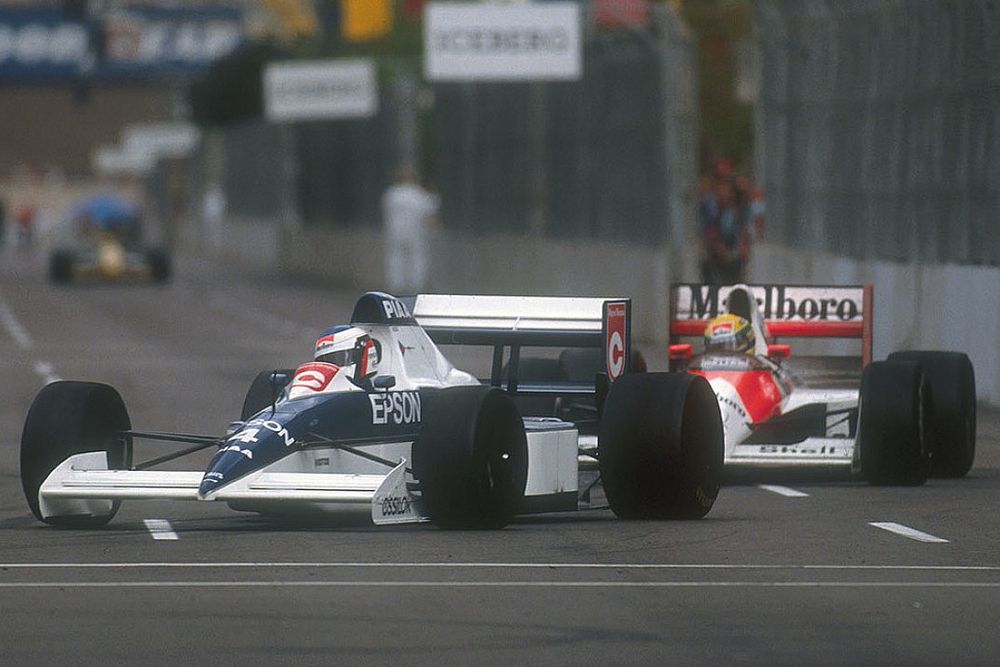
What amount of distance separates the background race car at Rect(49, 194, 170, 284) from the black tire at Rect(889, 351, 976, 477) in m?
37.4

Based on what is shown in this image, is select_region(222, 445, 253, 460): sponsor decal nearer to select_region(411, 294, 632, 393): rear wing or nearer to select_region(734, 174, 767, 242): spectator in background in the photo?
select_region(411, 294, 632, 393): rear wing

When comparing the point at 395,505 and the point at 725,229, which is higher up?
the point at 725,229

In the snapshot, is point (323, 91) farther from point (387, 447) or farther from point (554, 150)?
point (387, 447)

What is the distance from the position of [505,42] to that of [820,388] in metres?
23.2

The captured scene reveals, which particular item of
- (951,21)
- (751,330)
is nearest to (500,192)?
(951,21)

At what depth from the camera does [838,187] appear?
88.2 feet

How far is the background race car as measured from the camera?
5200 centimetres

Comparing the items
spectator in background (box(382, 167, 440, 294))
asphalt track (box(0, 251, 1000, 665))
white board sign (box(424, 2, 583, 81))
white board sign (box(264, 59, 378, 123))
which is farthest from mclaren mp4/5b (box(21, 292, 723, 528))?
white board sign (box(264, 59, 378, 123))

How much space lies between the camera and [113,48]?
11144cm

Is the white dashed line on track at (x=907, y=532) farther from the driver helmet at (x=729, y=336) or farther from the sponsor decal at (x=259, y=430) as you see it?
the driver helmet at (x=729, y=336)

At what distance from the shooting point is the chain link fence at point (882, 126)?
73.6 feet

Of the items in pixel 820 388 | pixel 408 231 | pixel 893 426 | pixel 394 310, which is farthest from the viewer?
pixel 408 231

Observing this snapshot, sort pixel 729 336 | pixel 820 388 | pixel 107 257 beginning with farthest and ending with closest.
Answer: pixel 107 257, pixel 820 388, pixel 729 336

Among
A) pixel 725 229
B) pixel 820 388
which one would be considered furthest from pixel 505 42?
pixel 820 388
